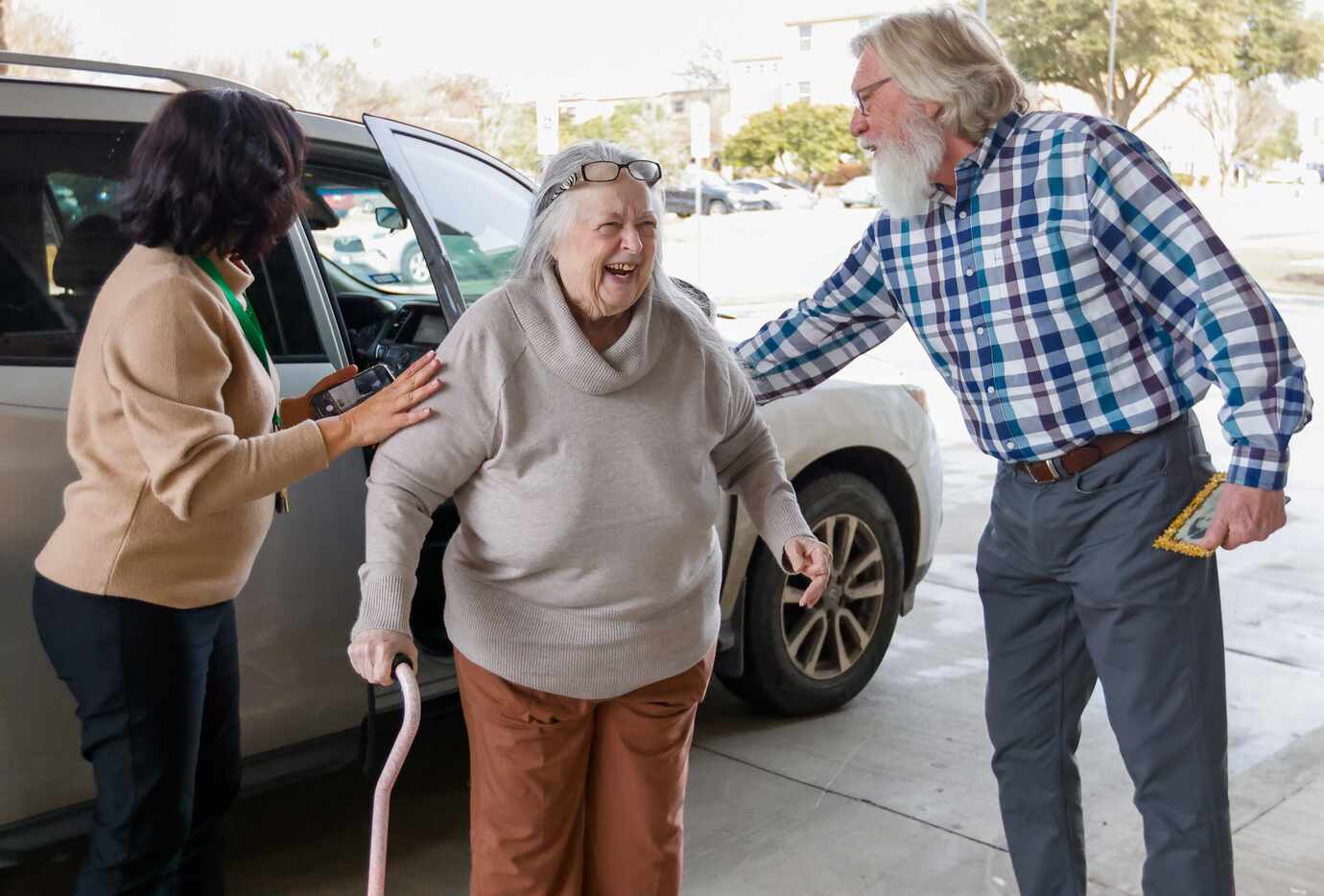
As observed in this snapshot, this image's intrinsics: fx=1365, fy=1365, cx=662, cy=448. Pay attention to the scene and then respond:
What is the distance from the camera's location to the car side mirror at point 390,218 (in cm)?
386

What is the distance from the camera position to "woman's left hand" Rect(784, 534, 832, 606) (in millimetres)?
2525

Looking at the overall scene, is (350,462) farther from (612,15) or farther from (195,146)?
(612,15)

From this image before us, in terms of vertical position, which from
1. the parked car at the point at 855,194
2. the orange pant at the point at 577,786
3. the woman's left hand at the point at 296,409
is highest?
the woman's left hand at the point at 296,409

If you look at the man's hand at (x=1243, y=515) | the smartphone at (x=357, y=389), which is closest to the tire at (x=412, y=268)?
the smartphone at (x=357, y=389)

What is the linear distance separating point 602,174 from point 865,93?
746 mm

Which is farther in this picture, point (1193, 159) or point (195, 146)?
point (1193, 159)

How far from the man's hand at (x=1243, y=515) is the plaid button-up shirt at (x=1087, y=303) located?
0.03 metres

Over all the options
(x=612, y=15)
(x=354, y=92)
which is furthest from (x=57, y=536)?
(x=612, y=15)

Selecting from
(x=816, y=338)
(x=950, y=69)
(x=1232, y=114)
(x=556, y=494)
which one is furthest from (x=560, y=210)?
(x=1232, y=114)

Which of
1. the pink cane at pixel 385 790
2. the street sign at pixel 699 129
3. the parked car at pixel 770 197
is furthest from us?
the parked car at pixel 770 197

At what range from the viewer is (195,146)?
2.36 metres

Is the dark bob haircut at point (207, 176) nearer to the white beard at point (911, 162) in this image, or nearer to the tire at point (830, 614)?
the white beard at point (911, 162)

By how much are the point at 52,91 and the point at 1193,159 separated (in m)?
57.3

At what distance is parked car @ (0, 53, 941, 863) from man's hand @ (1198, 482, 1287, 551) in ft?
4.58
